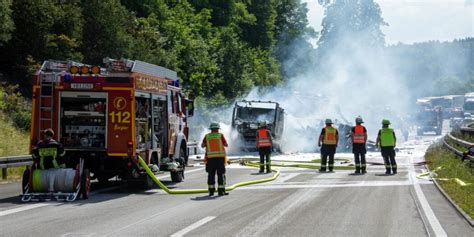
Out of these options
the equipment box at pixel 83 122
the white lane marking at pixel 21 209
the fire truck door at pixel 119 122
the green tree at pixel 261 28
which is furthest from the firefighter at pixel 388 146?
the green tree at pixel 261 28

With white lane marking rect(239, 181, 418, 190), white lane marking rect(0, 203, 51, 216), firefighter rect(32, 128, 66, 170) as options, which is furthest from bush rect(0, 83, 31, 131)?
white lane marking rect(0, 203, 51, 216)

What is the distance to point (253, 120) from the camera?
120 ft

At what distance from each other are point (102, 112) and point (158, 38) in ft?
115

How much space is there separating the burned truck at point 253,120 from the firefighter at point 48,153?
68.4 feet

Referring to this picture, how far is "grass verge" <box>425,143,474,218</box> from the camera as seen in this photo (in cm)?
1448

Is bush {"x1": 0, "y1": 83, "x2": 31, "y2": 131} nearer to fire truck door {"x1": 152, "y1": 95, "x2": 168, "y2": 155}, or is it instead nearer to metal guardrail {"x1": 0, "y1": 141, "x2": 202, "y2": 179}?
metal guardrail {"x1": 0, "y1": 141, "x2": 202, "y2": 179}

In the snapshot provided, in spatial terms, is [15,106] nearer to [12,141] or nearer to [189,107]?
[12,141]

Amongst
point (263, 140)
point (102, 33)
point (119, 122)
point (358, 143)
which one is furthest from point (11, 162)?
point (102, 33)

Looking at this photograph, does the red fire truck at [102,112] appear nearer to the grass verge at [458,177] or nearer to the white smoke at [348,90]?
the grass verge at [458,177]

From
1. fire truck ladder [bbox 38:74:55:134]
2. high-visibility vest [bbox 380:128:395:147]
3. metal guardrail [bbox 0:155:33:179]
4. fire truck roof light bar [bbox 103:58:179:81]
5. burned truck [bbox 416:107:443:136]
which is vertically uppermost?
burned truck [bbox 416:107:443:136]

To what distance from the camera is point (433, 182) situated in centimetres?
1939

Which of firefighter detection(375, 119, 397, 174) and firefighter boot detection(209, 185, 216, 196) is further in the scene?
firefighter detection(375, 119, 397, 174)

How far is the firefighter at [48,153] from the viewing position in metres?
15.3

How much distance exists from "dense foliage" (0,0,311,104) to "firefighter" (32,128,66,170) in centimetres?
1807
